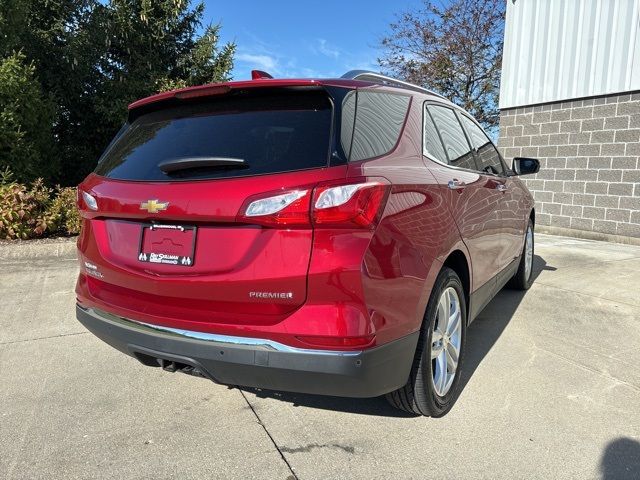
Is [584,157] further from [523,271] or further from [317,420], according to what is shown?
[317,420]

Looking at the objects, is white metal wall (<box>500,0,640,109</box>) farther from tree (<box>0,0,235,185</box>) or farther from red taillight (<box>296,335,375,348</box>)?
red taillight (<box>296,335,375,348</box>)

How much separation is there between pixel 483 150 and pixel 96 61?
9216mm

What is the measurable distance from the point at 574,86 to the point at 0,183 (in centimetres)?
982

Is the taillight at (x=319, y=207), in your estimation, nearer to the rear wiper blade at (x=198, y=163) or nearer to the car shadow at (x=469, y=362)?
the rear wiper blade at (x=198, y=163)

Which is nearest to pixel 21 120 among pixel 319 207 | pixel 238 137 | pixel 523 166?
pixel 238 137

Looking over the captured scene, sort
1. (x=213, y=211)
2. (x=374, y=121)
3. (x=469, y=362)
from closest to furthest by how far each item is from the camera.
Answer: (x=213, y=211)
(x=374, y=121)
(x=469, y=362)

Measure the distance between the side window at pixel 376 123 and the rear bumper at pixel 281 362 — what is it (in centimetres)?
84

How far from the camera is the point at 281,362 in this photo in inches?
80.4

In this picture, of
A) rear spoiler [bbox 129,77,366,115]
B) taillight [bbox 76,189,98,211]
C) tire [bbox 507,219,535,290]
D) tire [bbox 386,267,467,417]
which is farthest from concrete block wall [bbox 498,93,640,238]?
taillight [bbox 76,189,98,211]

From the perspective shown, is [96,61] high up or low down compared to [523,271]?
up

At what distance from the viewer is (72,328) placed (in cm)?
416

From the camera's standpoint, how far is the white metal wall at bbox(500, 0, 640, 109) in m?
8.32

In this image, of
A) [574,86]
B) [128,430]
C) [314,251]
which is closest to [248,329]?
[314,251]

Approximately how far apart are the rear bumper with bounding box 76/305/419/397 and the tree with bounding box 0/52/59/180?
20.5 feet
